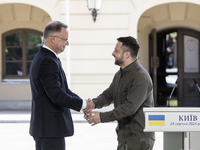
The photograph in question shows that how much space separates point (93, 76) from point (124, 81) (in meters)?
7.55

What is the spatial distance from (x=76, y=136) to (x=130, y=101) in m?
5.21

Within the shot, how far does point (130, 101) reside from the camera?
311cm

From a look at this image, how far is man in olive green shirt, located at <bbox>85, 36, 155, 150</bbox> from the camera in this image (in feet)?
10.2

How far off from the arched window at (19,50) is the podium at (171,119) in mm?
10399

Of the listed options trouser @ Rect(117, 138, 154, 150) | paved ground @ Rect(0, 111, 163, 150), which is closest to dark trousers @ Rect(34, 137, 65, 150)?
trouser @ Rect(117, 138, 154, 150)

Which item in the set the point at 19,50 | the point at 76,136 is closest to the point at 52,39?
the point at 76,136

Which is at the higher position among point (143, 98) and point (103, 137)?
point (143, 98)

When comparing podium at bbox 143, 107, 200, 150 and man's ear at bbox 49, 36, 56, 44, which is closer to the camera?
podium at bbox 143, 107, 200, 150

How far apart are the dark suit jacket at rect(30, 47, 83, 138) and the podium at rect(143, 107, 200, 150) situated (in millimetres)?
715

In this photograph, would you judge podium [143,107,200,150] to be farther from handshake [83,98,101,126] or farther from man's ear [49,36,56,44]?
Result: man's ear [49,36,56,44]

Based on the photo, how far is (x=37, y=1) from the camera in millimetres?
10664

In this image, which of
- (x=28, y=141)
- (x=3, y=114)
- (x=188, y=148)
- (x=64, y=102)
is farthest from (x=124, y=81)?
(x=3, y=114)

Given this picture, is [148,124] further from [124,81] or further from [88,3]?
[88,3]

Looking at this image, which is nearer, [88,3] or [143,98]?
[143,98]
